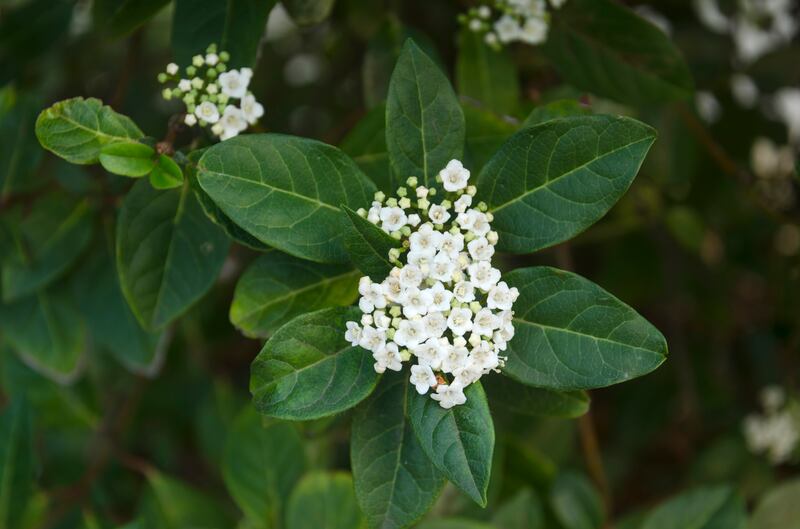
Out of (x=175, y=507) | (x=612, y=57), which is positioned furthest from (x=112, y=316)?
(x=612, y=57)

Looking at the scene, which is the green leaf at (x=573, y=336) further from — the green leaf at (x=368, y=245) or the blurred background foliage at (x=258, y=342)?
the blurred background foliage at (x=258, y=342)

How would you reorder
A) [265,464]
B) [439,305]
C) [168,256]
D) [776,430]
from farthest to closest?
[776,430]
[265,464]
[168,256]
[439,305]

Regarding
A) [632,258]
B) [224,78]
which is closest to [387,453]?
[224,78]

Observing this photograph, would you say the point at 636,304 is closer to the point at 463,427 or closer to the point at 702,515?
the point at 702,515

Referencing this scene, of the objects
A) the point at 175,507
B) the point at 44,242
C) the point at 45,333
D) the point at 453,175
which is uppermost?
the point at 453,175

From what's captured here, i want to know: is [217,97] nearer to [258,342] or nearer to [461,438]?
[461,438]

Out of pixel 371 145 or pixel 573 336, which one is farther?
pixel 371 145

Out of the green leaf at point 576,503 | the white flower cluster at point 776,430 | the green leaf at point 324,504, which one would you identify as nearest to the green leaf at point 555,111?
the green leaf at point 324,504
